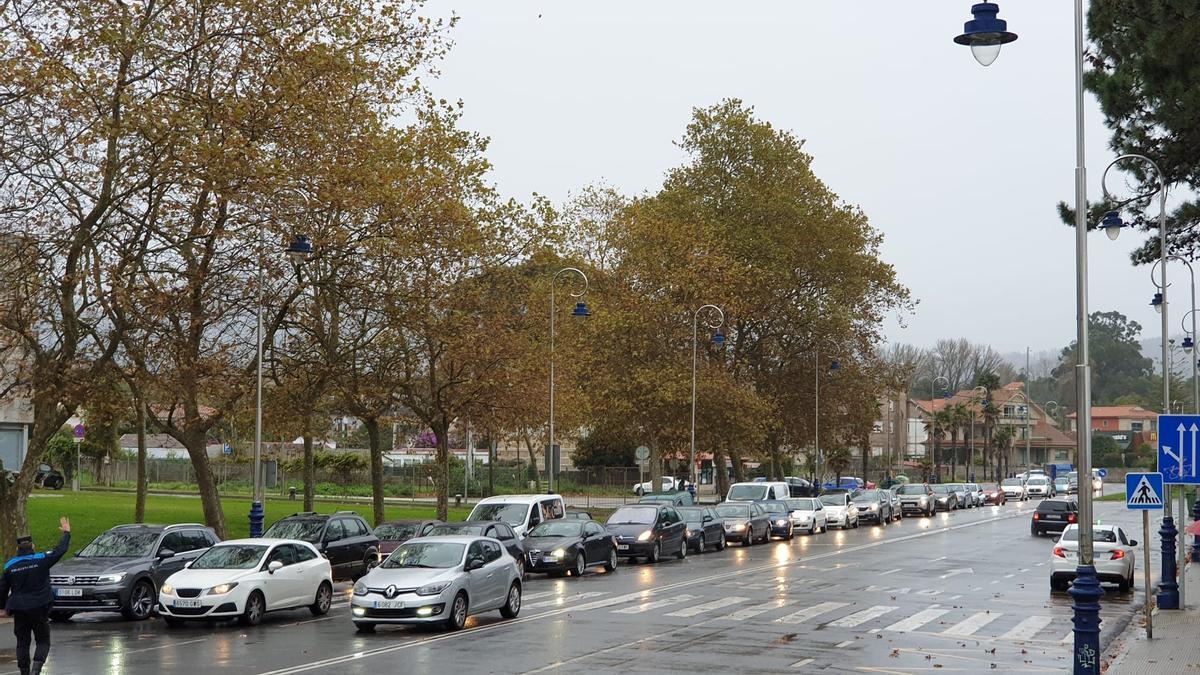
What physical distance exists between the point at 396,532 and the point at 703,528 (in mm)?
11891

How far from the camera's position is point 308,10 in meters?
28.5

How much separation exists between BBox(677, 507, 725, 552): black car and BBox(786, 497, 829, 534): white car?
9.27 metres

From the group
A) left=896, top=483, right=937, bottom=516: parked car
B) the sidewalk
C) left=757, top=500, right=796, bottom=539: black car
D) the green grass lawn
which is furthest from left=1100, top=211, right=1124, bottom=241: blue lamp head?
left=896, top=483, right=937, bottom=516: parked car

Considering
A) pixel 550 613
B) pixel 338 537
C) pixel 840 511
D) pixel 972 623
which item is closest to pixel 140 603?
pixel 338 537

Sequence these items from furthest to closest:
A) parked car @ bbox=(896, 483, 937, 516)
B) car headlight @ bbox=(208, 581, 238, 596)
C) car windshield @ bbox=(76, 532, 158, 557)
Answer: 1. parked car @ bbox=(896, 483, 937, 516)
2. car windshield @ bbox=(76, 532, 158, 557)
3. car headlight @ bbox=(208, 581, 238, 596)

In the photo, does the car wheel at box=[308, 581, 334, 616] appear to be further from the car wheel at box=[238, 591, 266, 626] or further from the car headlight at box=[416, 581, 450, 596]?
the car headlight at box=[416, 581, 450, 596]

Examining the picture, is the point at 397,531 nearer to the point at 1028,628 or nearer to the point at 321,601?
the point at 321,601

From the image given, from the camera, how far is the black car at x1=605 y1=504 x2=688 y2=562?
35406mm

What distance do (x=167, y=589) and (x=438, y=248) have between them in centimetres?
1685

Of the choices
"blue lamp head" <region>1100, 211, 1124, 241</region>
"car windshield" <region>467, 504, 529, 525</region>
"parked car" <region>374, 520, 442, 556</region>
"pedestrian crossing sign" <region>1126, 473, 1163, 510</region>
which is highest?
"blue lamp head" <region>1100, 211, 1124, 241</region>

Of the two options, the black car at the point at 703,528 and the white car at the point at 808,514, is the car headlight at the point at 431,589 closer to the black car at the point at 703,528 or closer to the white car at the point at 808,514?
the black car at the point at 703,528

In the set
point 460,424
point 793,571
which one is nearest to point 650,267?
point 460,424

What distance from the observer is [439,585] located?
64.4ft

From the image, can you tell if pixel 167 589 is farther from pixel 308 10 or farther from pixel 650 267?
pixel 650 267
